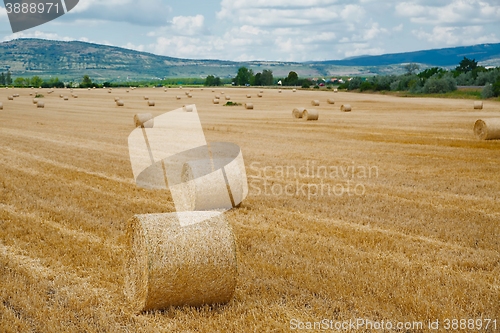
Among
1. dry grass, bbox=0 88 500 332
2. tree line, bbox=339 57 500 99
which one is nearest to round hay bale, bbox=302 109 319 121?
dry grass, bbox=0 88 500 332

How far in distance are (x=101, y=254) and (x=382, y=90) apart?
67.9 m

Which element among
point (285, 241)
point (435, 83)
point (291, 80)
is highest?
point (435, 83)

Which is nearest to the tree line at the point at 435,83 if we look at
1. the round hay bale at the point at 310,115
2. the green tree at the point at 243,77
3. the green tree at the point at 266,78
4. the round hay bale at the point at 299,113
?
the round hay bale at the point at 299,113

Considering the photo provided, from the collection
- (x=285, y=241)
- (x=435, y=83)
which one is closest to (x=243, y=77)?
(x=435, y=83)

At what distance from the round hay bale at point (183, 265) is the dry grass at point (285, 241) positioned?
18 centimetres

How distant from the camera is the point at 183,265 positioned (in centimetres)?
633

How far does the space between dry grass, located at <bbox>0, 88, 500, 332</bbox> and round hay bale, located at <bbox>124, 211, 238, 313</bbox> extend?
0.18 meters

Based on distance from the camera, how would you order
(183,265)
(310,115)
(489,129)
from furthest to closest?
(310,115), (489,129), (183,265)

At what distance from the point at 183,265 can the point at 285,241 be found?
300 cm

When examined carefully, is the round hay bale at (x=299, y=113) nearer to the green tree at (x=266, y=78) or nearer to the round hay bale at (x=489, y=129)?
the round hay bale at (x=489, y=129)

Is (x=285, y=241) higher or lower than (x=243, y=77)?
higher

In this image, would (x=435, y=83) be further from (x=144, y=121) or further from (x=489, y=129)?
(x=144, y=121)

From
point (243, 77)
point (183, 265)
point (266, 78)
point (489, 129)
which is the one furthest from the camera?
point (243, 77)

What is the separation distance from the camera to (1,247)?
854cm
